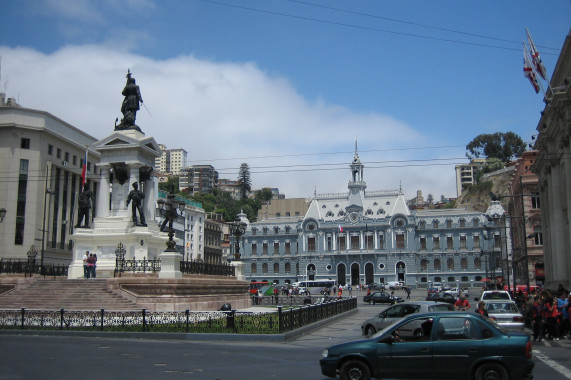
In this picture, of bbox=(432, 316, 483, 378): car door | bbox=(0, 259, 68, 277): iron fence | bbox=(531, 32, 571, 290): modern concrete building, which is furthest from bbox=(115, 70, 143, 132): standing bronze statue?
bbox=(432, 316, 483, 378): car door

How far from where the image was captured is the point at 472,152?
456 ft

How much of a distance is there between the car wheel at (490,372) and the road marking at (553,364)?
2826 millimetres

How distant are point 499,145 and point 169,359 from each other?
13361cm

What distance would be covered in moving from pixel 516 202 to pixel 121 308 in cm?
5537

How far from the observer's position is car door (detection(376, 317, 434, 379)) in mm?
10536

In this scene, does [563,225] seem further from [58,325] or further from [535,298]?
[58,325]

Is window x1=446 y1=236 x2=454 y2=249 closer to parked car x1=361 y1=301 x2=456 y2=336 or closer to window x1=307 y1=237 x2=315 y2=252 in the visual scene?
window x1=307 y1=237 x2=315 y2=252

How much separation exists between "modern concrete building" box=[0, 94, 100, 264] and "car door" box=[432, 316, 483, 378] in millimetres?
52466

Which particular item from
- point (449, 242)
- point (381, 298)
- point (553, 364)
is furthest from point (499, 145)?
point (553, 364)

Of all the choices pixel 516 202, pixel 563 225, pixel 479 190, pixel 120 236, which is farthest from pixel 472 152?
pixel 120 236

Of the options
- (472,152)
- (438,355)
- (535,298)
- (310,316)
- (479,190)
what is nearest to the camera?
(438,355)

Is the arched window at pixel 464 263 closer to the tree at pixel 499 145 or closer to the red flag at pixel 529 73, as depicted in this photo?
the tree at pixel 499 145

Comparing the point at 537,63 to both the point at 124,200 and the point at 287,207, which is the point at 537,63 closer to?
the point at 124,200

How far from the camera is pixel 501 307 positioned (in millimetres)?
21703
